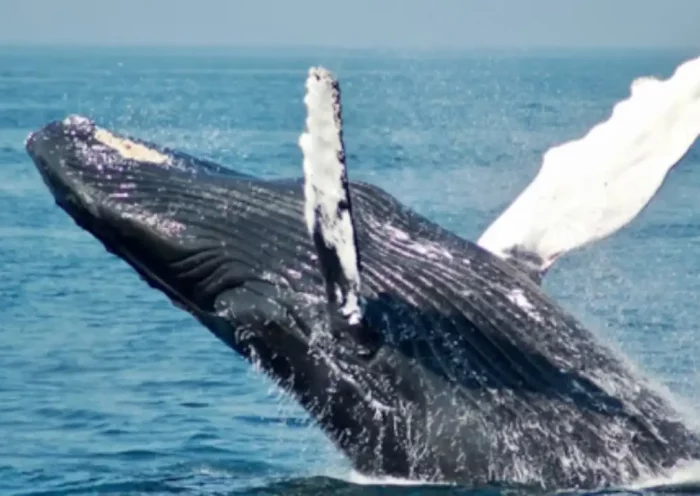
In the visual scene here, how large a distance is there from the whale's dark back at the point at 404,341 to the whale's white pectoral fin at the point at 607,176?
2.04 feet

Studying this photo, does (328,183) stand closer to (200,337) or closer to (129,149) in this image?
(129,149)

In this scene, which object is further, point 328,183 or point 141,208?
point 141,208

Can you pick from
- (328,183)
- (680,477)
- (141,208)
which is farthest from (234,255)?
(680,477)

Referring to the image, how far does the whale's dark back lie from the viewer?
7.05 metres

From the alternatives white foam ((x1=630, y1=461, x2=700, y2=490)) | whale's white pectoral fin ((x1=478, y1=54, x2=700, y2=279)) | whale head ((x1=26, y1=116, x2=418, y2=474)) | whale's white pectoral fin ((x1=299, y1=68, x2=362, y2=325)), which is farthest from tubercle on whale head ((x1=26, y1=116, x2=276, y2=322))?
white foam ((x1=630, y1=461, x2=700, y2=490))

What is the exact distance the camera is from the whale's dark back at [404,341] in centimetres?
705

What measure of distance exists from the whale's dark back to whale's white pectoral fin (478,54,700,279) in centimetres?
62

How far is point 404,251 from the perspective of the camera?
24.6 ft

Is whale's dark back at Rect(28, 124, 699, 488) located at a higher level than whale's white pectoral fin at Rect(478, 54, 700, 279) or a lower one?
lower

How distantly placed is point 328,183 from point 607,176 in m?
2.22

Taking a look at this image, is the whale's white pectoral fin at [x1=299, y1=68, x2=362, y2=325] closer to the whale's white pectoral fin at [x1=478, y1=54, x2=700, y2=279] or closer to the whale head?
the whale head

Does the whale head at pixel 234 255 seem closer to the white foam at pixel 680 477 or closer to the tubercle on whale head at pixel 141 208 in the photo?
the tubercle on whale head at pixel 141 208

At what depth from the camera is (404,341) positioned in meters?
7.13

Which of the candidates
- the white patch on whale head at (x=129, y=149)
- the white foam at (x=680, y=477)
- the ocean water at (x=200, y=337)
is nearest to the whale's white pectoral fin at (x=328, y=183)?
the ocean water at (x=200, y=337)
